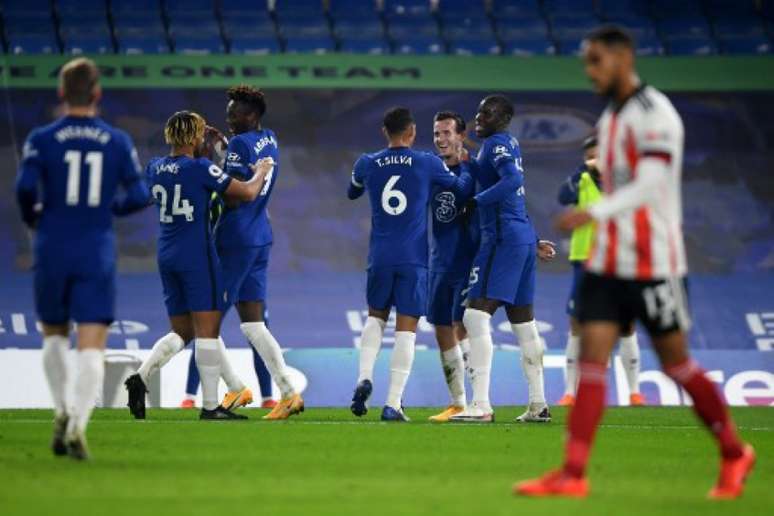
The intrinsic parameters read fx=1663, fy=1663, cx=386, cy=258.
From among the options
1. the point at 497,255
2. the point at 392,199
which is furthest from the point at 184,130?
the point at 497,255

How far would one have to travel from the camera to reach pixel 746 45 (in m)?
22.4

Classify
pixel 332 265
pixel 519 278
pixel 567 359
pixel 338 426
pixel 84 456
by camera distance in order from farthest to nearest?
pixel 332 265
pixel 567 359
pixel 519 278
pixel 338 426
pixel 84 456

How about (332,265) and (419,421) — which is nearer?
(419,421)

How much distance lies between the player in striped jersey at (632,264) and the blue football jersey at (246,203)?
5026 millimetres

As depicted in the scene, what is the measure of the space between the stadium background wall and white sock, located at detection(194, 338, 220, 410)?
7810 millimetres

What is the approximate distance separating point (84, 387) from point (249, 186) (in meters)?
3.05

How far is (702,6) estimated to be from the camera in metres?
23.3

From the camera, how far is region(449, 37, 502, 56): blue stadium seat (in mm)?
21891

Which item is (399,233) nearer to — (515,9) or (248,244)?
(248,244)

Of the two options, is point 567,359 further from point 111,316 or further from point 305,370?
point 111,316

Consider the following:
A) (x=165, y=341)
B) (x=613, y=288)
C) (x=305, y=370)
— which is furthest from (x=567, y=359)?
(x=613, y=288)

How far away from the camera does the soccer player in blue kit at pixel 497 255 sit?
37.0ft

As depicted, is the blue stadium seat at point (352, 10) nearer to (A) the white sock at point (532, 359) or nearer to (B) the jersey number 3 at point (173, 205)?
(A) the white sock at point (532, 359)

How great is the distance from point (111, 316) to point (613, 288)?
257 cm
